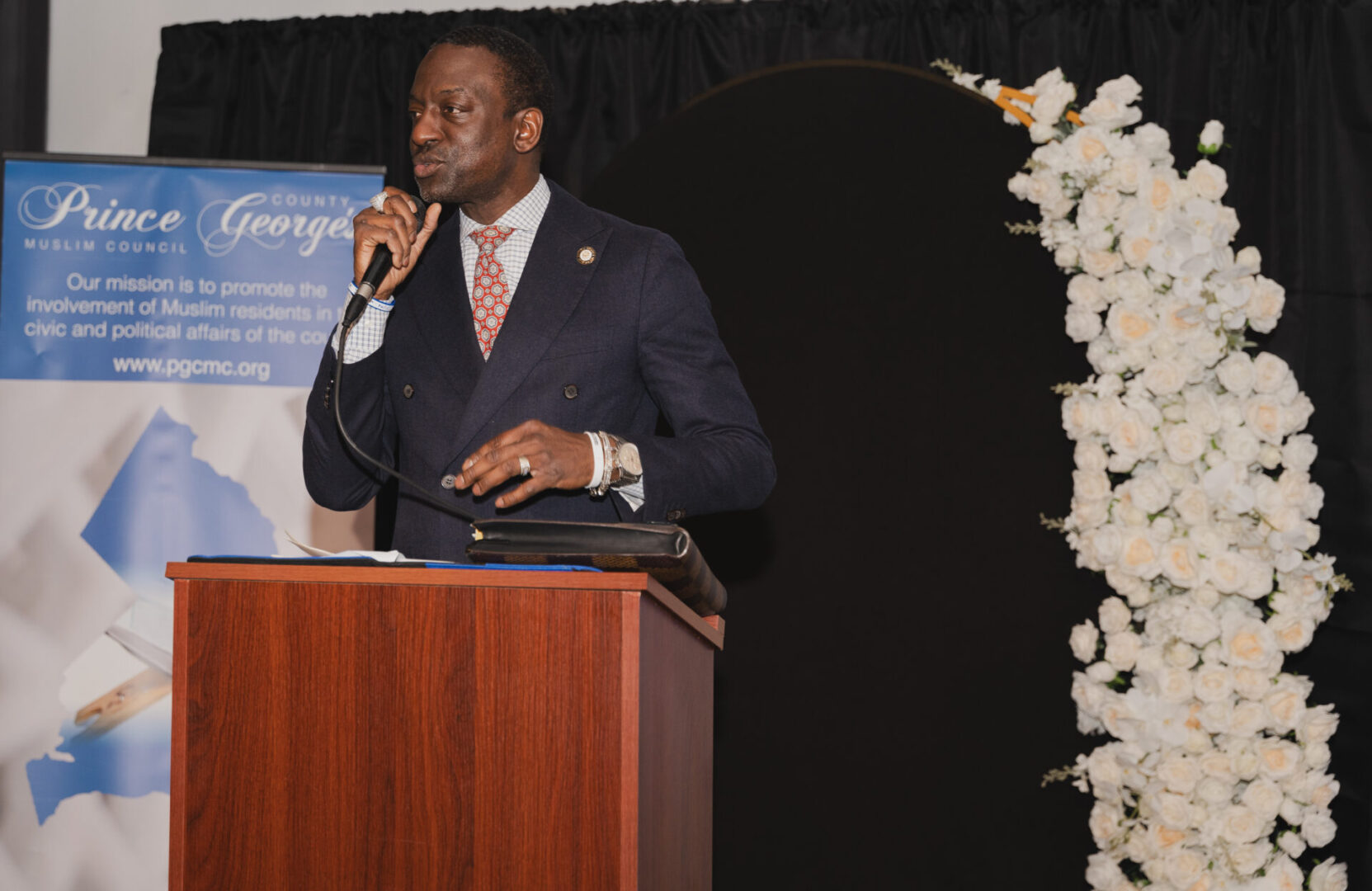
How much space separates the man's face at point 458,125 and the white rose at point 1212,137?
2.13 m

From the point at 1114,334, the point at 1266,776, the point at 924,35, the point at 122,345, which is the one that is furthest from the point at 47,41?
the point at 1266,776

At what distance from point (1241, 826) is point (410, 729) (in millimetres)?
2523

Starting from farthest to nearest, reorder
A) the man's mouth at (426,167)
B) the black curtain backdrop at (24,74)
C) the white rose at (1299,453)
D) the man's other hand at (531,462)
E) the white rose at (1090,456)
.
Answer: the black curtain backdrop at (24,74), the white rose at (1090,456), the white rose at (1299,453), the man's mouth at (426,167), the man's other hand at (531,462)

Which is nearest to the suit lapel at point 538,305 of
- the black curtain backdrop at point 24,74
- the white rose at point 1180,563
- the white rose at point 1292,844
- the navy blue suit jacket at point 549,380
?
the navy blue suit jacket at point 549,380

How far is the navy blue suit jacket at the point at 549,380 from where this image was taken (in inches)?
73.8

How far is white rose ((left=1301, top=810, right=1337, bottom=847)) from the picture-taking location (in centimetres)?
315

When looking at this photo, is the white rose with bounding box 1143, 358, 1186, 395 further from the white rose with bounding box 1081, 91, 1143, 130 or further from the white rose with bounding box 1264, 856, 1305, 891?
the white rose with bounding box 1264, 856, 1305, 891

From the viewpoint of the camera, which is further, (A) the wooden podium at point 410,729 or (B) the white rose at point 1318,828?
(B) the white rose at point 1318,828

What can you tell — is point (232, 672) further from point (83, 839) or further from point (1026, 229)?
point (1026, 229)

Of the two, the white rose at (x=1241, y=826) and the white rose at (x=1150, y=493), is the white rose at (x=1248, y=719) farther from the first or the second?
the white rose at (x=1150, y=493)

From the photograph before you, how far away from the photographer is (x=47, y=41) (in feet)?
14.0

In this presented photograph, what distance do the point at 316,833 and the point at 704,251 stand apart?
101 inches

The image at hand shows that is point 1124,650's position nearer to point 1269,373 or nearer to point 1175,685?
point 1175,685

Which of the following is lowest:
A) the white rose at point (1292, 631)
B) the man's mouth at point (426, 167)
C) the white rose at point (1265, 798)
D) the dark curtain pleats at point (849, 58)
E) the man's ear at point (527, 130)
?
the white rose at point (1265, 798)
